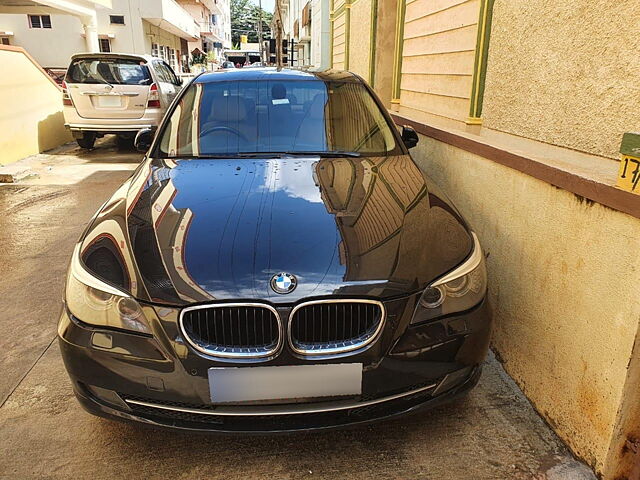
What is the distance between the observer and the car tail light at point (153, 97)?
9.15 m

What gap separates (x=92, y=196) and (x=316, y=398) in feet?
18.1

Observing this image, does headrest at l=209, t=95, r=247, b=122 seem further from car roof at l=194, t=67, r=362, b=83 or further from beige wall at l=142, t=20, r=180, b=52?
beige wall at l=142, t=20, r=180, b=52

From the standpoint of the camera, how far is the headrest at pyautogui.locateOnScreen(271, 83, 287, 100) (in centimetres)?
354

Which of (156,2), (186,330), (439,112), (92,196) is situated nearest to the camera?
(186,330)

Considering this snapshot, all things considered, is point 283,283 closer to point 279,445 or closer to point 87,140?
point 279,445

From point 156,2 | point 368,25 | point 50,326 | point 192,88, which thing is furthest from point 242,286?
point 156,2

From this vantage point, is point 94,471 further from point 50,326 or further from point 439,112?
point 439,112

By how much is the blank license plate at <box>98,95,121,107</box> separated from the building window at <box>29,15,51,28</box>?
17.2m

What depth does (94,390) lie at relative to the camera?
6.80 feet

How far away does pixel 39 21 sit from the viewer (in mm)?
22625

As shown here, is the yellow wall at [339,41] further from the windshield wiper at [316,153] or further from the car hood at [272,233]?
the car hood at [272,233]

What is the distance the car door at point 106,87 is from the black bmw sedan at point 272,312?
23.5 feet

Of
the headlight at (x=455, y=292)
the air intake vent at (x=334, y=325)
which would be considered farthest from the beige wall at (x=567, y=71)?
the air intake vent at (x=334, y=325)

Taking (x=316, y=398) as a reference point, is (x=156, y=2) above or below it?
above
